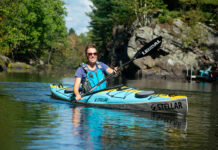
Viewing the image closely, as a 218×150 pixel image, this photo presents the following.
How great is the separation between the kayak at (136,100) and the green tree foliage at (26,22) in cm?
2949

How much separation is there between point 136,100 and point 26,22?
118ft

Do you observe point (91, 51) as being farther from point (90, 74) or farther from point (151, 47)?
point (151, 47)

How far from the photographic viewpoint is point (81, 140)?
4848 millimetres

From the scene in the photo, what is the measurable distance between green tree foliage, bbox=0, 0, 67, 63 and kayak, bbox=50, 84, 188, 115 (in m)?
29.5

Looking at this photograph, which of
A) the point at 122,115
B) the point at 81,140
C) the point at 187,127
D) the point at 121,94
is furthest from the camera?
the point at 121,94

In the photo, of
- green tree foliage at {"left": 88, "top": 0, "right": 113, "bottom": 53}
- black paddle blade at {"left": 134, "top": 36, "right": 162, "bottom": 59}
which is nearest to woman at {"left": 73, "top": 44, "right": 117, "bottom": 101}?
black paddle blade at {"left": 134, "top": 36, "right": 162, "bottom": 59}

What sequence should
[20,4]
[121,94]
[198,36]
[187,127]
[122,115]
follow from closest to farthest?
1. [187,127]
2. [122,115]
3. [121,94]
4. [198,36]
5. [20,4]

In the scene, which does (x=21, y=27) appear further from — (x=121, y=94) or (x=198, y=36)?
(x=121, y=94)

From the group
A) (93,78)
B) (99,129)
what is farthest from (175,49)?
(99,129)

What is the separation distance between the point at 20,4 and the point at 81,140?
38.7 metres

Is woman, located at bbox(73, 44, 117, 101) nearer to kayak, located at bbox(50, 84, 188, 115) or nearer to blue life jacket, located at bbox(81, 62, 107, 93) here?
blue life jacket, located at bbox(81, 62, 107, 93)

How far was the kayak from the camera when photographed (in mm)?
7535

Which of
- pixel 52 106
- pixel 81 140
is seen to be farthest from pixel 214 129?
pixel 52 106

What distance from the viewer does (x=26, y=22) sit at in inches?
1631
